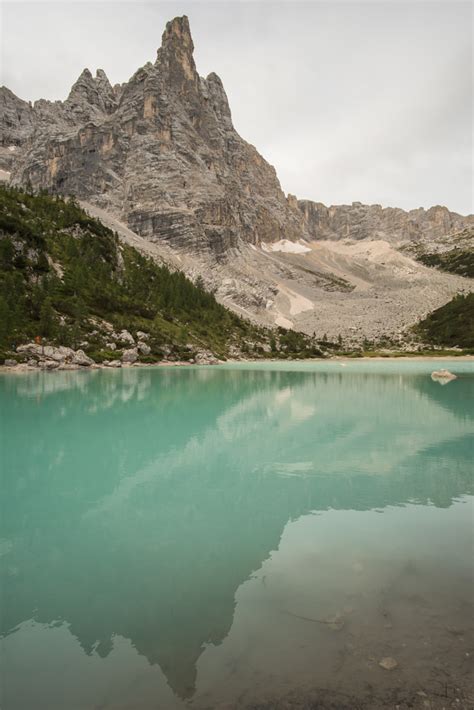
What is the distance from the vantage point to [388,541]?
9008mm

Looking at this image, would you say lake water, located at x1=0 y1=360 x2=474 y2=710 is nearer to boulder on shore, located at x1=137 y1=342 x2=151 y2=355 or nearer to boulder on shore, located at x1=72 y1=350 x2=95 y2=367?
boulder on shore, located at x1=72 y1=350 x2=95 y2=367

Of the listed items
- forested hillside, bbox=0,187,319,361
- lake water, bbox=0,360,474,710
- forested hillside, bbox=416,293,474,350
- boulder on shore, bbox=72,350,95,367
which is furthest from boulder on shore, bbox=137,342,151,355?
forested hillside, bbox=416,293,474,350

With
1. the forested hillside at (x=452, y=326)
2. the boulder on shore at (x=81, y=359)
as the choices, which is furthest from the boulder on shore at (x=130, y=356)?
the forested hillside at (x=452, y=326)

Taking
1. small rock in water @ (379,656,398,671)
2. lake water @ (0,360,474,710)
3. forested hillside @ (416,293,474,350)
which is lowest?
lake water @ (0,360,474,710)

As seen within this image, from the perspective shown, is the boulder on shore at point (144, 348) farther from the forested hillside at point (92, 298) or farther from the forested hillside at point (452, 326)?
the forested hillside at point (452, 326)

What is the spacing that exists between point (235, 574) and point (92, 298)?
91.1 meters

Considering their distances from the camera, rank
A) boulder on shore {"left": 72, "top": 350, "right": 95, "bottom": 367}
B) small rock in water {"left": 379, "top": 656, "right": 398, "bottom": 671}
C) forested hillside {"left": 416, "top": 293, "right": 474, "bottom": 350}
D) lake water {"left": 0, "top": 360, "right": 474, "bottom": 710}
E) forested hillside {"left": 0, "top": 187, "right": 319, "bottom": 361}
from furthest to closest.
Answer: forested hillside {"left": 416, "top": 293, "right": 474, "bottom": 350}
forested hillside {"left": 0, "top": 187, "right": 319, "bottom": 361}
boulder on shore {"left": 72, "top": 350, "right": 95, "bottom": 367}
small rock in water {"left": 379, "top": 656, "right": 398, "bottom": 671}
lake water {"left": 0, "top": 360, "right": 474, "bottom": 710}

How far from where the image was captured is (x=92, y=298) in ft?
301

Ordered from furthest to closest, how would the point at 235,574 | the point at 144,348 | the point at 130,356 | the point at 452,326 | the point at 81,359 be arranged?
1. the point at 452,326
2. the point at 144,348
3. the point at 130,356
4. the point at 81,359
5. the point at 235,574

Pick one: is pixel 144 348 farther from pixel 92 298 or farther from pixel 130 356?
pixel 92 298

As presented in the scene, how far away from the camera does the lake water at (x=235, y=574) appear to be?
5.00m

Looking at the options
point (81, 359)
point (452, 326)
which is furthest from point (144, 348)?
point (452, 326)

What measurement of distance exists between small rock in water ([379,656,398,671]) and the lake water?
0.18ft

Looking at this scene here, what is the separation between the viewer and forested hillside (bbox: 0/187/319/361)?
235ft
